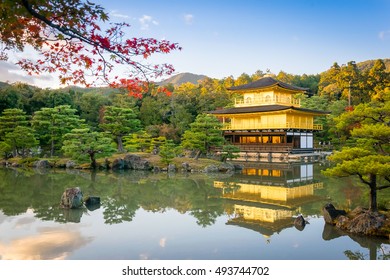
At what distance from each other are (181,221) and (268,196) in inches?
162

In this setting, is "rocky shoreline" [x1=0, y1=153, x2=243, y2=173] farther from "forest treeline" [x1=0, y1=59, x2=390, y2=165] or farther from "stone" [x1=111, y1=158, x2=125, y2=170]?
"forest treeline" [x1=0, y1=59, x2=390, y2=165]

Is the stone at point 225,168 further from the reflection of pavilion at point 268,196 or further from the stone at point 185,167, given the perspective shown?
the stone at point 185,167

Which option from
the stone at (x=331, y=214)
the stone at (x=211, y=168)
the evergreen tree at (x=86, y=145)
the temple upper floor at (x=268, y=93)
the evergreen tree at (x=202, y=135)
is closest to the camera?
the stone at (x=331, y=214)

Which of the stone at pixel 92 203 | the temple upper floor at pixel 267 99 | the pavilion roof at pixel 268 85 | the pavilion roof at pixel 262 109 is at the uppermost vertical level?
the pavilion roof at pixel 268 85

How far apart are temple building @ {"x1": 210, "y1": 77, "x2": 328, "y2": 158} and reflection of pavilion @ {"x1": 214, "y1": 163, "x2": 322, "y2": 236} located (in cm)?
790

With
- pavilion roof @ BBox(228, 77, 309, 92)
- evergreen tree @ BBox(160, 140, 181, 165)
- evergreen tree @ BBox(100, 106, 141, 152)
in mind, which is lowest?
evergreen tree @ BBox(160, 140, 181, 165)

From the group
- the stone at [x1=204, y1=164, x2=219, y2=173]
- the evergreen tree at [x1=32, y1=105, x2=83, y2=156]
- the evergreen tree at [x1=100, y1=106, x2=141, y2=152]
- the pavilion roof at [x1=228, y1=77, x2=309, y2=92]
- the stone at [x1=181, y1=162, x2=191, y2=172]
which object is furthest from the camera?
the pavilion roof at [x1=228, y1=77, x2=309, y2=92]

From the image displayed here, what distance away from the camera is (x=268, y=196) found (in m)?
11.3

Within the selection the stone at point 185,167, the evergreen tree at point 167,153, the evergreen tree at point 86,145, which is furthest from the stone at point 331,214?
the evergreen tree at point 86,145

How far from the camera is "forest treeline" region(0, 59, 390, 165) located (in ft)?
73.1

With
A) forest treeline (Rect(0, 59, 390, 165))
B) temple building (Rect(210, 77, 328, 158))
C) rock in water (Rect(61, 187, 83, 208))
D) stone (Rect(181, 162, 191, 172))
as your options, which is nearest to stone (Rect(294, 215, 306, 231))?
rock in water (Rect(61, 187, 83, 208))

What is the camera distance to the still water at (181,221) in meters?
6.07

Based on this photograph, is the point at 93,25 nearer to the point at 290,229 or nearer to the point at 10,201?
the point at 290,229

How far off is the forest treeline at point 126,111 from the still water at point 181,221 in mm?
7093
